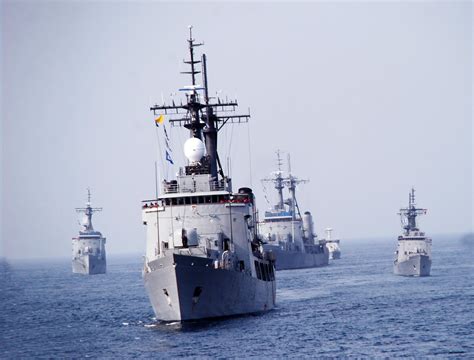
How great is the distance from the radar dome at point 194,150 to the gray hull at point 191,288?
8.50 meters

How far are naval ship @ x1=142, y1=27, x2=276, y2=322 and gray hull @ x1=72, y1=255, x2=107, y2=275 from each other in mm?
91454

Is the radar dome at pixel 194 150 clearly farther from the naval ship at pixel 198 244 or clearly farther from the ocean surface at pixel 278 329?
the ocean surface at pixel 278 329

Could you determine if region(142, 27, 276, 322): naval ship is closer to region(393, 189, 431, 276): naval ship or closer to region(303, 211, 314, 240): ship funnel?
region(393, 189, 431, 276): naval ship

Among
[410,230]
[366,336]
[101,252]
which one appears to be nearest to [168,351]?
[366,336]

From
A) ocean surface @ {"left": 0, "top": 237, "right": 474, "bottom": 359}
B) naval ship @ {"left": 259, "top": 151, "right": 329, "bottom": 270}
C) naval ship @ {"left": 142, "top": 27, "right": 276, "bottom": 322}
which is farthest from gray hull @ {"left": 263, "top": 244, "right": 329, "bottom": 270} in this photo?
naval ship @ {"left": 142, "top": 27, "right": 276, "bottom": 322}

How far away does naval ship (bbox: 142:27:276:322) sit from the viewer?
144 ft

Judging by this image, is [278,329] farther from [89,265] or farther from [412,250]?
[89,265]

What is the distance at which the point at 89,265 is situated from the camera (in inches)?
5650

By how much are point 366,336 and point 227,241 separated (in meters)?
10.8

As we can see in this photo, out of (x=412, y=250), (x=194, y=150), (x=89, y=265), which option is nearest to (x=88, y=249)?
(x=89, y=265)

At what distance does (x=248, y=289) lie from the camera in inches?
1924

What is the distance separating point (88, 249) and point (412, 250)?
220 feet

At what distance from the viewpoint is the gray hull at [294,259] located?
415 ft

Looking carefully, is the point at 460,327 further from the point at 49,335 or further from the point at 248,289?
the point at 49,335
